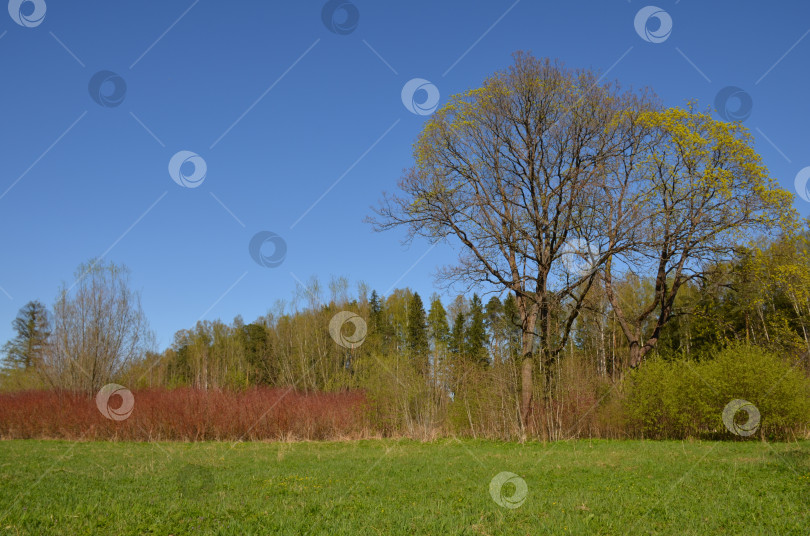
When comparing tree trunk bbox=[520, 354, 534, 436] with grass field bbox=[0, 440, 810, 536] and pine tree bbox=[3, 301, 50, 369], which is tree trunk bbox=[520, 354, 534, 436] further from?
pine tree bbox=[3, 301, 50, 369]

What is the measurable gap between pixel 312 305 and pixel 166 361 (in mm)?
28150

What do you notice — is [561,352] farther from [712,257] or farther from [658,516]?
[658,516]

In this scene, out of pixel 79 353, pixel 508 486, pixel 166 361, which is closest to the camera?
pixel 508 486

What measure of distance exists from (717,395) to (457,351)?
10.5 meters

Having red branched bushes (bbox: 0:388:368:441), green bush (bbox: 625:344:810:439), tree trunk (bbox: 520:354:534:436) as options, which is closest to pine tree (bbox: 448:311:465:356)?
red branched bushes (bbox: 0:388:368:441)

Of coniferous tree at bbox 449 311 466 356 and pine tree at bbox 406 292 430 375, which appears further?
coniferous tree at bbox 449 311 466 356

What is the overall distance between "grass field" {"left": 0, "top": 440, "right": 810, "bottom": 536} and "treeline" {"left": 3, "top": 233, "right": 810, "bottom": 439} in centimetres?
604

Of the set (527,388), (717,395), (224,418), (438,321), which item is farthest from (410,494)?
(438,321)

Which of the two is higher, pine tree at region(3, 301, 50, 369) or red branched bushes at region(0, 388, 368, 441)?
pine tree at region(3, 301, 50, 369)

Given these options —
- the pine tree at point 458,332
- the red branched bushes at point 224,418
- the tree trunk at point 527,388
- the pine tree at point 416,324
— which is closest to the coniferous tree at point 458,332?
the pine tree at point 458,332

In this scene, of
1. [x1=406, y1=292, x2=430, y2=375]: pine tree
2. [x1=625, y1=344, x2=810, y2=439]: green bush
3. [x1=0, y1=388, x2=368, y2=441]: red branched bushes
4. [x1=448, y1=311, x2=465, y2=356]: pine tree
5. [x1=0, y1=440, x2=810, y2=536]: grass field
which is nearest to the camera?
[x1=0, y1=440, x2=810, y2=536]: grass field

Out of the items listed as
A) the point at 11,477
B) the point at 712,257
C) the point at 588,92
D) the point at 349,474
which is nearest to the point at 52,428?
the point at 11,477

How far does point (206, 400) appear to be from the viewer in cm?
2286

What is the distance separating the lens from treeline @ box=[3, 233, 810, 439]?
65.8 ft
